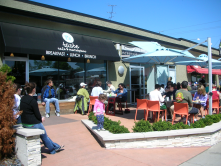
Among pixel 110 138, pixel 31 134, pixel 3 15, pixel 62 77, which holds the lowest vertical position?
pixel 110 138

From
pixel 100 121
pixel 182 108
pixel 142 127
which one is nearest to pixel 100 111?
pixel 100 121

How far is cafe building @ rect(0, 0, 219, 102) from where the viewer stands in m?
7.91

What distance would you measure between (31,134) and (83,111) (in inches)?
203

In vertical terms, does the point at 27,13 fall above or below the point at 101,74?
above

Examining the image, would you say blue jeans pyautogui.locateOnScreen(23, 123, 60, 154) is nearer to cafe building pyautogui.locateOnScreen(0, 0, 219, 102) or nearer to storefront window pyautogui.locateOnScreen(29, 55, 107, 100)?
cafe building pyautogui.locateOnScreen(0, 0, 219, 102)

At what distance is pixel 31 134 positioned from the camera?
3611 millimetres

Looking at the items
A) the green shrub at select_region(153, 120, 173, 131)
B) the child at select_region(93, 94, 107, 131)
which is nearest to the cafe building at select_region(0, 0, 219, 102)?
the child at select_region(93, 94, 107, 131)

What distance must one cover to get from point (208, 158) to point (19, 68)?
24.3ft

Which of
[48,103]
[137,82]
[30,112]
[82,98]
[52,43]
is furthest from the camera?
[137,82]

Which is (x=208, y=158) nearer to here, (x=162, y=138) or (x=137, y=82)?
(x=162, y=138)

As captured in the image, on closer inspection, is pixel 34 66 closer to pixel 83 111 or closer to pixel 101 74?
pixel 83 111

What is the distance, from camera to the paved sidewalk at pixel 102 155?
4004 millimetres

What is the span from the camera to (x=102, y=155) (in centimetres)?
436

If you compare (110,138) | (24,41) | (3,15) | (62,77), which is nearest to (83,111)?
(62,77)
